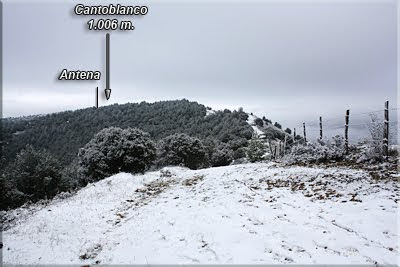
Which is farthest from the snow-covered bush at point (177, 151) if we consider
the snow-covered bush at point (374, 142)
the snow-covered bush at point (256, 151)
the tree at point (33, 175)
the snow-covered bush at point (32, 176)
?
the snow-covered bush at point (374, 142)

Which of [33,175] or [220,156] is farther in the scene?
[220,156]

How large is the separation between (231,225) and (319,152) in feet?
26.6

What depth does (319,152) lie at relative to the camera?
13.0m

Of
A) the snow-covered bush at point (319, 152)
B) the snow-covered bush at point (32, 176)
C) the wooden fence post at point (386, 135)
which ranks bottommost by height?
the snow-covered bush at point (32, 176)

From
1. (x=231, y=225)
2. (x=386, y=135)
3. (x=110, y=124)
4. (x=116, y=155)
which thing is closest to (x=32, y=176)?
(x=116, y=155)

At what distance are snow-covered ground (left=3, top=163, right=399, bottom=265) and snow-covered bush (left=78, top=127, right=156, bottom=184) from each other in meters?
6.03

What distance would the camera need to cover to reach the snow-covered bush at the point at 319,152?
499 inches

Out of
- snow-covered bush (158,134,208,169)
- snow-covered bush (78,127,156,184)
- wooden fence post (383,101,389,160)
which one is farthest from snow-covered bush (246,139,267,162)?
wooden fence post (383,101,389,160)

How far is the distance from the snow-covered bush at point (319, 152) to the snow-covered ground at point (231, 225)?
7.68ft

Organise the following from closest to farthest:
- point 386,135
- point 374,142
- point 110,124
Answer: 1. point 386,135
2. point 374,142
3. point 110,124

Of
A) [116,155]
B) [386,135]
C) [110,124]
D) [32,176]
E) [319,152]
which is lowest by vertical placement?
[32,176]

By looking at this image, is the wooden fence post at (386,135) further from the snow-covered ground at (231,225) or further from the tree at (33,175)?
the tree at (33,175)

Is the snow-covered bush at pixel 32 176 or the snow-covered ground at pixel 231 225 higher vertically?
the snow-covered ground at pixel 231 225

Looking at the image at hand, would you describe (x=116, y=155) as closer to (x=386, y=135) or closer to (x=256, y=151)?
(x=386, y=135)
